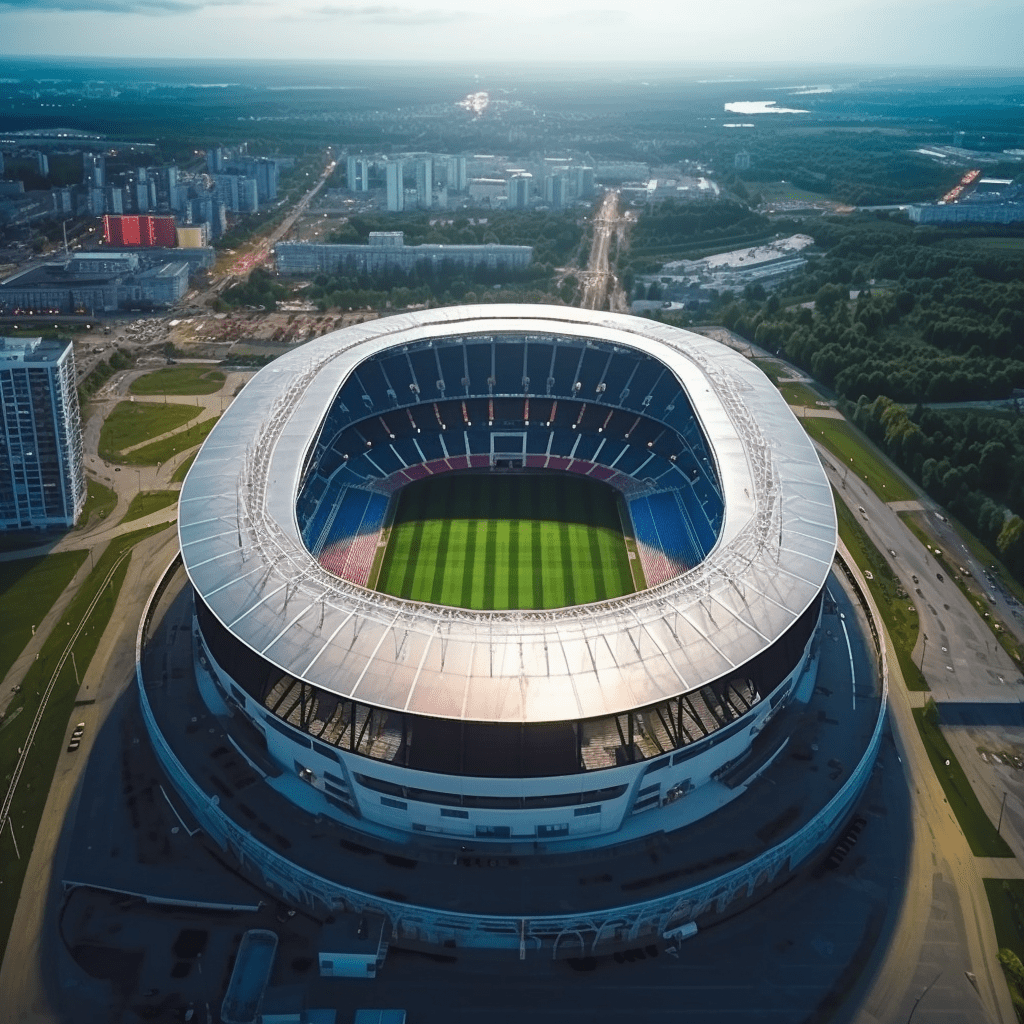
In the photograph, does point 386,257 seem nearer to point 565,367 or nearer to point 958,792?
point 565,367

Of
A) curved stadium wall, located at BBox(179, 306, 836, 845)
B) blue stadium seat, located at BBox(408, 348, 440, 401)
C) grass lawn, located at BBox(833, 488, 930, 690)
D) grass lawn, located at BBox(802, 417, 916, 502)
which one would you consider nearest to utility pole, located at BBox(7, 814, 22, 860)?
curved stadium wall, located at BBox(179, 306, 836, 845)

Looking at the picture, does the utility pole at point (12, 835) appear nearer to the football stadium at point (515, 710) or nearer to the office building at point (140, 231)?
the football stadium at point (515, 710)

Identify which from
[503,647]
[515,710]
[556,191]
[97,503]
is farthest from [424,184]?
[515,710]

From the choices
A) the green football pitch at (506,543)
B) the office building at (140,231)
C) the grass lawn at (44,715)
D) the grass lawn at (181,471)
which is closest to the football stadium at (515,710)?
the green football pitch at (506,543)

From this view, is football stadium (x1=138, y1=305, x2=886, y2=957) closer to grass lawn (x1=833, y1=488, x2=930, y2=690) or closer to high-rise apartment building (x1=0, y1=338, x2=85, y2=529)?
grass lawn (x1=833, y1=488, x2=930, y2=690)

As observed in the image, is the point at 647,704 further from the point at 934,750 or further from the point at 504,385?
the point at 504,385

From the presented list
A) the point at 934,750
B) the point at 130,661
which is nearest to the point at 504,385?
the point at 130,661
